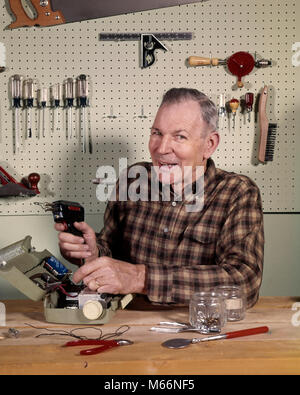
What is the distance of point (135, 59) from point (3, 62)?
2.18 ft

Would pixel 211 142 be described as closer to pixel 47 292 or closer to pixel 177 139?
pixel 177 139

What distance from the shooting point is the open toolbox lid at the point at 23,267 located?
64.7 inches

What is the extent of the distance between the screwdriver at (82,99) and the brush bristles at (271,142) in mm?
926

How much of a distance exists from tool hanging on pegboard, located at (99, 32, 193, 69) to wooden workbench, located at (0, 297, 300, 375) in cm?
149

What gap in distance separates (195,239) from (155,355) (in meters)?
0.79

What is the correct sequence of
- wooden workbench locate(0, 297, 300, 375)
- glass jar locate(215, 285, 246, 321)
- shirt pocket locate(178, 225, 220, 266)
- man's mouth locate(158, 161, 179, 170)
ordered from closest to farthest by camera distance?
wooden workbench locate(0, 297, 300, 375), glass jar locate(215, 285, 246, 321), shirt pocket locate(178, 225, 220, 266), man's mouth locate(158, 161, 179, 170)

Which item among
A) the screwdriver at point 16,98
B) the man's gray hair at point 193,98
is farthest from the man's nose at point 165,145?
the screwdriver at point 16,98

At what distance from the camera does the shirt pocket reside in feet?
6.73

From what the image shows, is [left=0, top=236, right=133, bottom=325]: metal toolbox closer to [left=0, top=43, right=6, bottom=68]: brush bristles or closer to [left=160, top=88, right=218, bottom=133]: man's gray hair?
[left=160, top=88, right=218, bottom=133]: man's gray hair

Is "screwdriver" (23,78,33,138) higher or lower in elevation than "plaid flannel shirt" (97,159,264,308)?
higher

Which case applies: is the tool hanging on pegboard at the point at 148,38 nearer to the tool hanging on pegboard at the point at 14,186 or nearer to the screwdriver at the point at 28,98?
Answer: the screwdriver at the point at 28,98

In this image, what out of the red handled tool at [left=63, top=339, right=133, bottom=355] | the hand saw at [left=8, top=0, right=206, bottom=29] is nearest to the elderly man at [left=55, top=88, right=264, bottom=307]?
the red handled tool at [left=63, top=339, right=133, bottom=355]
